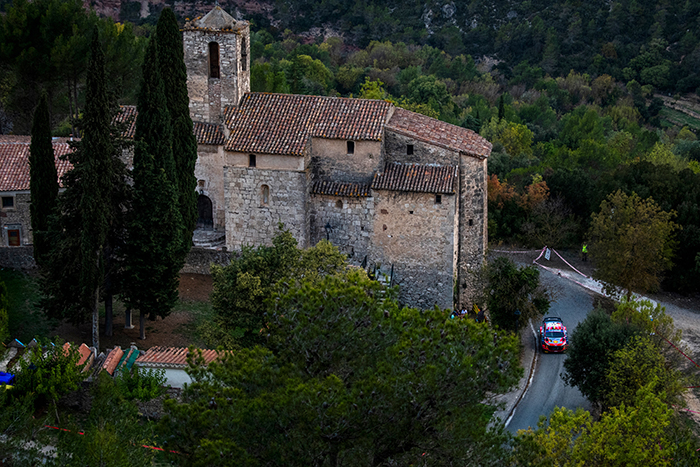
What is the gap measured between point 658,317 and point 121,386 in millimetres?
18147

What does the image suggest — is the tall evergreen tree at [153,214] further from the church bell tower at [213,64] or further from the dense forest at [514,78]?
the church bell tower at [213,64]

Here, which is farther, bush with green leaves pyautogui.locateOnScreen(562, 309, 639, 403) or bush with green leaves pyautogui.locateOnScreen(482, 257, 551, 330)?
bush with green leaves pyautogui.locateOnScreen(482, 257, 551, 330)

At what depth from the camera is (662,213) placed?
36875 millimetres

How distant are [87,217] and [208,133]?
31.7 ft

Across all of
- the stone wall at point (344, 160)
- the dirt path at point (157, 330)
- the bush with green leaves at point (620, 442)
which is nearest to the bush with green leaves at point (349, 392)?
the bush with green leaves at point (620, 442)

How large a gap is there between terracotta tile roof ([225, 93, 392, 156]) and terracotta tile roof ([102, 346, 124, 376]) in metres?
10.4

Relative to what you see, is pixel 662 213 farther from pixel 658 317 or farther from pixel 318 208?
pixel 318 208

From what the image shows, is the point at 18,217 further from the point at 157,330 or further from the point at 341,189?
the point at 341,189

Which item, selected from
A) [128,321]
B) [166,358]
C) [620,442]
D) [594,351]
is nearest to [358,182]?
[128,321]

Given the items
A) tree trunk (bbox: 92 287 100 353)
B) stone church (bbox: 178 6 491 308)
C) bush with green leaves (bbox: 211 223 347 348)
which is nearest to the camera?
bush with green leaves (bbox: 211 223 347 348)

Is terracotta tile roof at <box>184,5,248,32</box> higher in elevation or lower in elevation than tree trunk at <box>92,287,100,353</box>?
higher

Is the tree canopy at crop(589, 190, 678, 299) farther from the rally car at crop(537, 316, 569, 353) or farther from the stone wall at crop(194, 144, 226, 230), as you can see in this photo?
the stone wall at crop(194, 144, 226, 230)

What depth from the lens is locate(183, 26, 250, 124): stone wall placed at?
34.8 m

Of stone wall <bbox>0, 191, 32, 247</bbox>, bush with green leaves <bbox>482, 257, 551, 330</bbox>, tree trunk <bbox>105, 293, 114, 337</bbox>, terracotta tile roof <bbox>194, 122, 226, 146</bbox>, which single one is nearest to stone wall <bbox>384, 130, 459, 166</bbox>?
bush with green leaves <bbox>482, 257, 551, 330</bbox>
